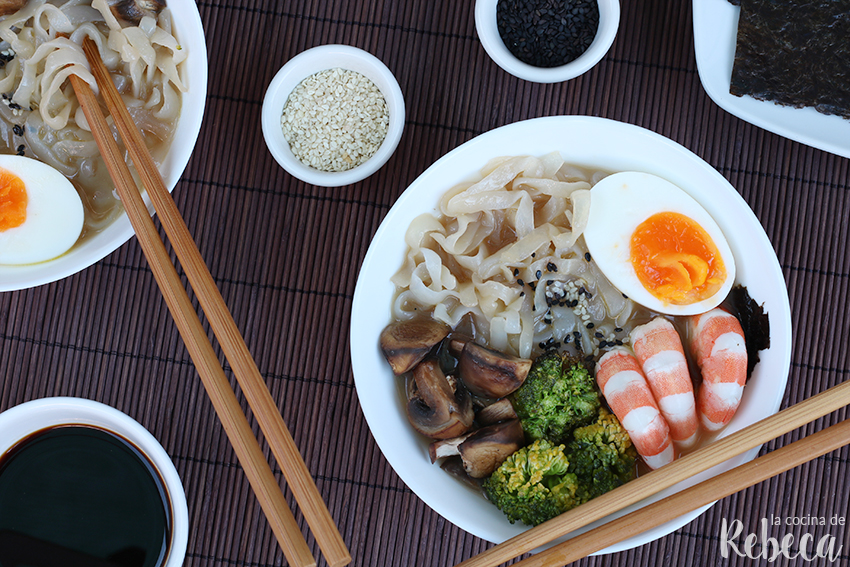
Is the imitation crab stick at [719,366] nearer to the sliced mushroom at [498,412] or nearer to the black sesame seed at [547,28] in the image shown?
the sliced mushroom at [498,412]

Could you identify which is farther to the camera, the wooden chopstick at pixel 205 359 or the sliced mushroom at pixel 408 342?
the sliced mushroom at pixel 408 342

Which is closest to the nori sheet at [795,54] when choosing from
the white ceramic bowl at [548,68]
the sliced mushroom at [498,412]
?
the white ceramic bowl at [548,68]

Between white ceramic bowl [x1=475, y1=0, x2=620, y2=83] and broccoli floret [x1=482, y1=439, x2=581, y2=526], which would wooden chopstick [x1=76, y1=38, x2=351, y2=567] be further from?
white ceramic bowl [x1=475, y1=0, x2=620, y2=83]

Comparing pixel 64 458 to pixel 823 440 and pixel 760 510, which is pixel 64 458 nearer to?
pixel 823 440

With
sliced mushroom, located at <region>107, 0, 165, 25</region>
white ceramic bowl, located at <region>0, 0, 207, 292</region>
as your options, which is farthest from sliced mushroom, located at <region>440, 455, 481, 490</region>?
sliced mushroom, located at <region>107, 0, 165, 25</region>

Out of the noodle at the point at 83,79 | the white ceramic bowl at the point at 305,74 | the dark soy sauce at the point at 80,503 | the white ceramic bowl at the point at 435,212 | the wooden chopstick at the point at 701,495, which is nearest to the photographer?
the wooden chopstick at the point at 701,495

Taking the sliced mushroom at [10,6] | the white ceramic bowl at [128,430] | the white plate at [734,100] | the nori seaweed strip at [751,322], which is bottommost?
the white ceramic bowl at [128,430]

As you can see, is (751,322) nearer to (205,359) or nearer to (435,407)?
(435,407)
